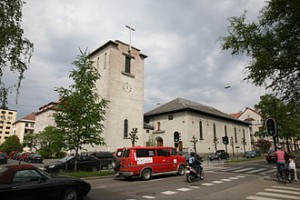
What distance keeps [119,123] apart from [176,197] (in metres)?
30.5

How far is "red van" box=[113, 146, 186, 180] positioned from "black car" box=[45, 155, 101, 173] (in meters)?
4.69

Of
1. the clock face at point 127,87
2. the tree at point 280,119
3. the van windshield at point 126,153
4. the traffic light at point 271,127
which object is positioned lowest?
the van windshield at point 126,153

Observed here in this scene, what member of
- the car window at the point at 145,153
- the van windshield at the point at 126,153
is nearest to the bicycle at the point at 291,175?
the car window at the point at 145,153

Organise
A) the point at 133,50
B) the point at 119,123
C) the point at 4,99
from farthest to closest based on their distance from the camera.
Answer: the point at 133,50, the point at 119,123, the point at 4,99

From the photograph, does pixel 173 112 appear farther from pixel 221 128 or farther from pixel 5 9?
pixel 5 9

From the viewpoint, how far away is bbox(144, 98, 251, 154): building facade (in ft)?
139

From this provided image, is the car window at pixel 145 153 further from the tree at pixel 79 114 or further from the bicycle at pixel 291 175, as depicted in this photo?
the bicycle at pixel 291 175

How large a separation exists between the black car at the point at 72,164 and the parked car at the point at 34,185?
34.3ft

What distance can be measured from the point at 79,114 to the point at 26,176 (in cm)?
989

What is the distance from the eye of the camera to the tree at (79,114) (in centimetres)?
1642

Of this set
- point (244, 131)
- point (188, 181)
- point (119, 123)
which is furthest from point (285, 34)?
point (244, 131)

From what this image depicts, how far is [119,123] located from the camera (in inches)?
1527

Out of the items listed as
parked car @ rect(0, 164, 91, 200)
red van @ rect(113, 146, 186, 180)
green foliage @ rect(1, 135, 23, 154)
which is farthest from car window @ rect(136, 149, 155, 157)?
green foliage @ rect(1, 135, 23, 154)

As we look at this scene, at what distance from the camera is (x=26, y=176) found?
23.1 ft
